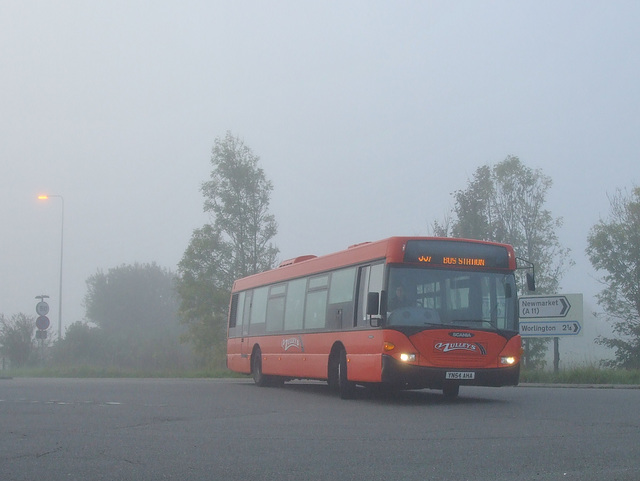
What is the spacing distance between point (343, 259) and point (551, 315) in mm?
10420

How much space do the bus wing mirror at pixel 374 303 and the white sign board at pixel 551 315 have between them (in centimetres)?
1086

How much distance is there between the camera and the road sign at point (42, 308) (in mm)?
39656

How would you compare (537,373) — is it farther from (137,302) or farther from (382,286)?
(137,302)

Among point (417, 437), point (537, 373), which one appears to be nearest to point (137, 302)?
point (537, 373)

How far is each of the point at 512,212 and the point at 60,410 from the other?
3029 centimetres

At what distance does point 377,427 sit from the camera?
11047 millimetres

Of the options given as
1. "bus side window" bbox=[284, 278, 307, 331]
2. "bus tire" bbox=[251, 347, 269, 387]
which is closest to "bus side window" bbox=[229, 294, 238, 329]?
"bus tire" bbox=[251, 347, 269, 387]

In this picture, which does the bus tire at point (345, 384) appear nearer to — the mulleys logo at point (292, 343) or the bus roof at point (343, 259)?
the bus roof at point (343, 259)

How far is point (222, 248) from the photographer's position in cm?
4709

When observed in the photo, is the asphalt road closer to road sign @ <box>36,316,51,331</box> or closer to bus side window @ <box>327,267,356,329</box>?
bus side window @ <box>327,267,356,329</box>

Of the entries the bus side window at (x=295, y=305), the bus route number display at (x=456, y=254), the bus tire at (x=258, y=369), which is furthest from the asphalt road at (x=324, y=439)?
the bus tire at (x=258, y=369)

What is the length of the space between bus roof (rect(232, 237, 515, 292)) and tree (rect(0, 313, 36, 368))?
30120mm

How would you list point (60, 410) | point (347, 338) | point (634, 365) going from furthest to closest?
point (634, 365)
point (347, 338)
point (60, 410)

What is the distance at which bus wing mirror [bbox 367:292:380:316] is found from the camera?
14938 millimetres
